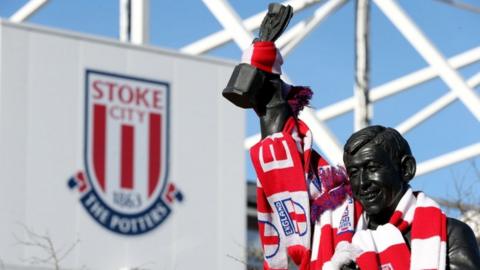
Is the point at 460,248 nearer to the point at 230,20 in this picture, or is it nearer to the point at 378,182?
the point at 378,182

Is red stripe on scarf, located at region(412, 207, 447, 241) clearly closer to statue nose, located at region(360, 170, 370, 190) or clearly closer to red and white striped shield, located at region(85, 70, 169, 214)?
statue nose, located at region(360, 170, 370, 190)

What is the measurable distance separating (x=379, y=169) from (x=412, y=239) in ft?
0.98

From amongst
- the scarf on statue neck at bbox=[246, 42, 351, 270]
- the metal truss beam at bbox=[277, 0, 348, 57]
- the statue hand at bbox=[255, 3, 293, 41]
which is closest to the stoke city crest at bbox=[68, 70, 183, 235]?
the metal truss beam at bbox=[277, 0, 348, 57]

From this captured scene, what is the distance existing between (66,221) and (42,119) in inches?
66.5

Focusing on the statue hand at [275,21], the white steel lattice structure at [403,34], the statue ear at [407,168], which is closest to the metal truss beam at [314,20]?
the white steel lattice structure at [403,34]

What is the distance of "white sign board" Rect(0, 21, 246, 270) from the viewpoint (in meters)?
23.6

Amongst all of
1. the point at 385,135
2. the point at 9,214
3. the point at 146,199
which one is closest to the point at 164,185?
the point at 146,199

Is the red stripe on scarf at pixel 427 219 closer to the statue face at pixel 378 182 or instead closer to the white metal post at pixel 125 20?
the statue face at pixel 378 182

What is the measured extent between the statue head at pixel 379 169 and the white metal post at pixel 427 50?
19.7 meters

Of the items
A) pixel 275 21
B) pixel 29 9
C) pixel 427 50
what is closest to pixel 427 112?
pixel 427 50

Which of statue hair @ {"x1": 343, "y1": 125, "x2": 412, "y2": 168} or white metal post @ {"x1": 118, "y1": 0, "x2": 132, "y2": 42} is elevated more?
white metal post @ {"x1": 118, "y1": 0, "x2": 132, "y2": 42}

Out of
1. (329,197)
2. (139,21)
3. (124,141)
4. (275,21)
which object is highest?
(139,21)

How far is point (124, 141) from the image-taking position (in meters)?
24.5

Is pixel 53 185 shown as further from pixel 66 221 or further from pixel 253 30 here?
pixel 253 30
